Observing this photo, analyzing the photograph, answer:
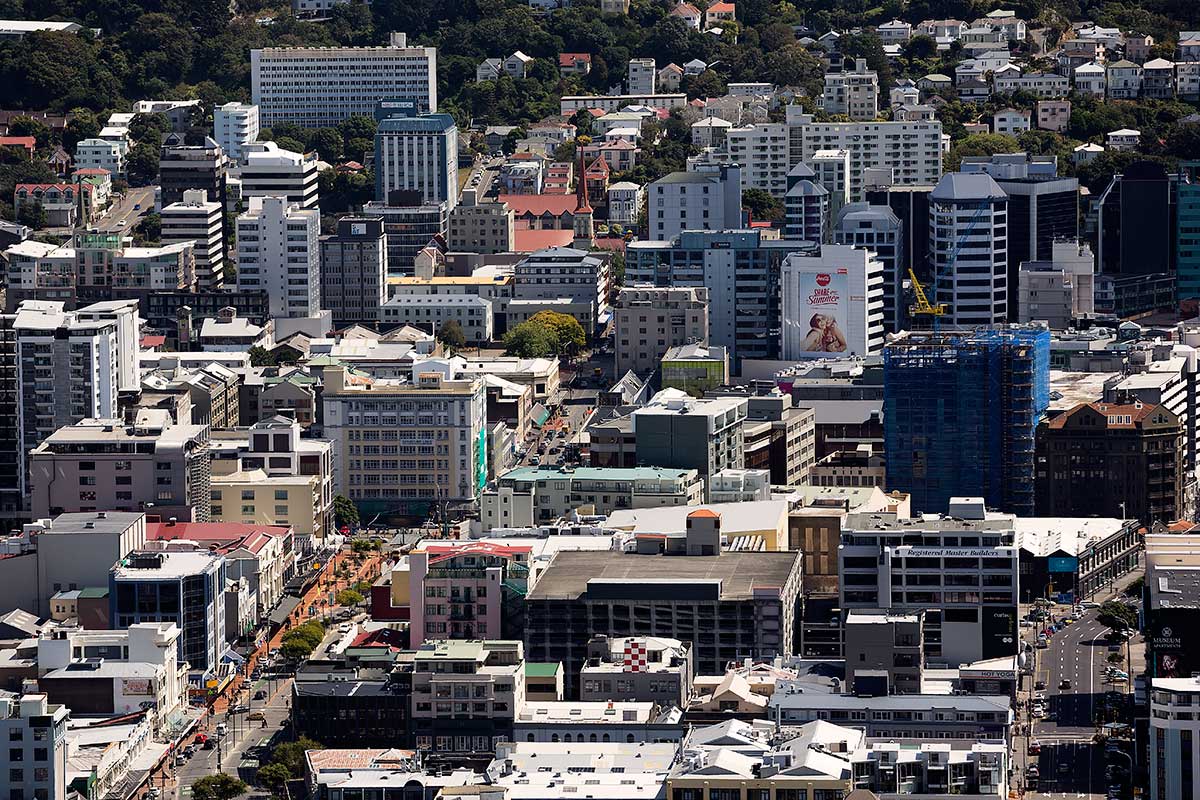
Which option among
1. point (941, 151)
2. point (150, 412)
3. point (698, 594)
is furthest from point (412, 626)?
point (941, 151)

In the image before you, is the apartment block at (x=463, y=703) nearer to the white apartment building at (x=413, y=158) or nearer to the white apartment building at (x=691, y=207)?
the white apartment building at (x=691, y=207)

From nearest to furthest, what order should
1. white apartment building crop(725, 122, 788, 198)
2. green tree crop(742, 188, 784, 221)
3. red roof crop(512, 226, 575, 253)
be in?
1. green tree crop(742, 188, 784, 221)
2. red roof crop(512, 226, 575, 253)
3. white apartment building crop(725, 122, 788, 198)

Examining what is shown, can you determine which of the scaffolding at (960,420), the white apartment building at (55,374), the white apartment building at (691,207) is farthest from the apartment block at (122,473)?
the white apartment building at (691,207)

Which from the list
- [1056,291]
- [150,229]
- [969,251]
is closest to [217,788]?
[969,251]

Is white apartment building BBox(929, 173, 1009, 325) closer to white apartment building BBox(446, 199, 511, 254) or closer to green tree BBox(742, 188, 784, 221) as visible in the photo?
green tree BBox(742, 188, 784, 221)

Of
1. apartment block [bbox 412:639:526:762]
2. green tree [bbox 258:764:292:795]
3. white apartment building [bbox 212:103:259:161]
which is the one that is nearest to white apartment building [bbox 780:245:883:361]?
white apartment building [bbox 212:103:259:161]
